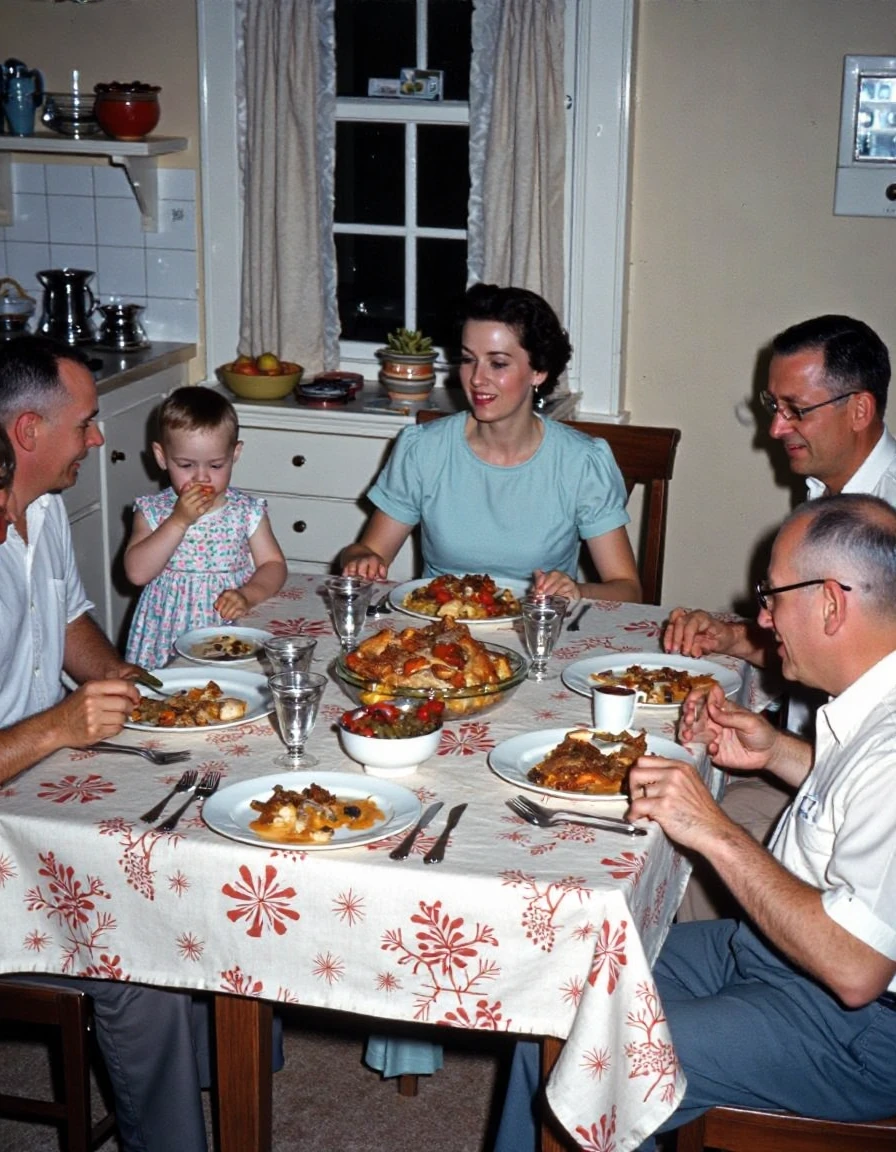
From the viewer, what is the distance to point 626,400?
4145mm

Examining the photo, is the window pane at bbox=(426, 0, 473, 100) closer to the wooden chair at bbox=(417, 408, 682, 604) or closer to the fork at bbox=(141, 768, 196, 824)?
the wooden chair at bbox=(417, 408, 682, 604)

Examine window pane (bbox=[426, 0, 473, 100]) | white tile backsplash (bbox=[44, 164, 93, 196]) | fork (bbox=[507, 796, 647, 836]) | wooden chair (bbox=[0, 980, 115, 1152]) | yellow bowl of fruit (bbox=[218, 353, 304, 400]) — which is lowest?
wooden chair (bbox=[0, 980, 115, 1152])

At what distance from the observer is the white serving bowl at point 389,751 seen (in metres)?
1.86

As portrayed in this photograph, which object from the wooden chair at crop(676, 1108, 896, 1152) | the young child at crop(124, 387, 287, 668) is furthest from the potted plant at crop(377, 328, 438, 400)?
the wooden chair at crop(676, 1108, 896, 1152)

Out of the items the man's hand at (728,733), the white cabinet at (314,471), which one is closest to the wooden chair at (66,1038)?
the man's hand at (728,733)

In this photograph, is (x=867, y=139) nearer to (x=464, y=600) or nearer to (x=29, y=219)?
(x=464, y=600)

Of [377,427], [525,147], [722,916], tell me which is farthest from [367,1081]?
[525,147]

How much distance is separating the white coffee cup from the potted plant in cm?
221

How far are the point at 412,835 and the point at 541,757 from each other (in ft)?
1.03

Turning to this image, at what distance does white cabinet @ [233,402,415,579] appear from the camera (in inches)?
157

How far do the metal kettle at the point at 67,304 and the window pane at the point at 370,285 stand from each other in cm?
77

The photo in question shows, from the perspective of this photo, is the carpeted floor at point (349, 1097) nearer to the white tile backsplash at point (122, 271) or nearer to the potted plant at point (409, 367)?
the potted plant at point (409, 367)

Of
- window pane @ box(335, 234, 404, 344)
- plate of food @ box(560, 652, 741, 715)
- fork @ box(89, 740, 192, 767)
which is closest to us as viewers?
fork @ box(89, 740, 192, 767)

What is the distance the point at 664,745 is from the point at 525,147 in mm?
2391
